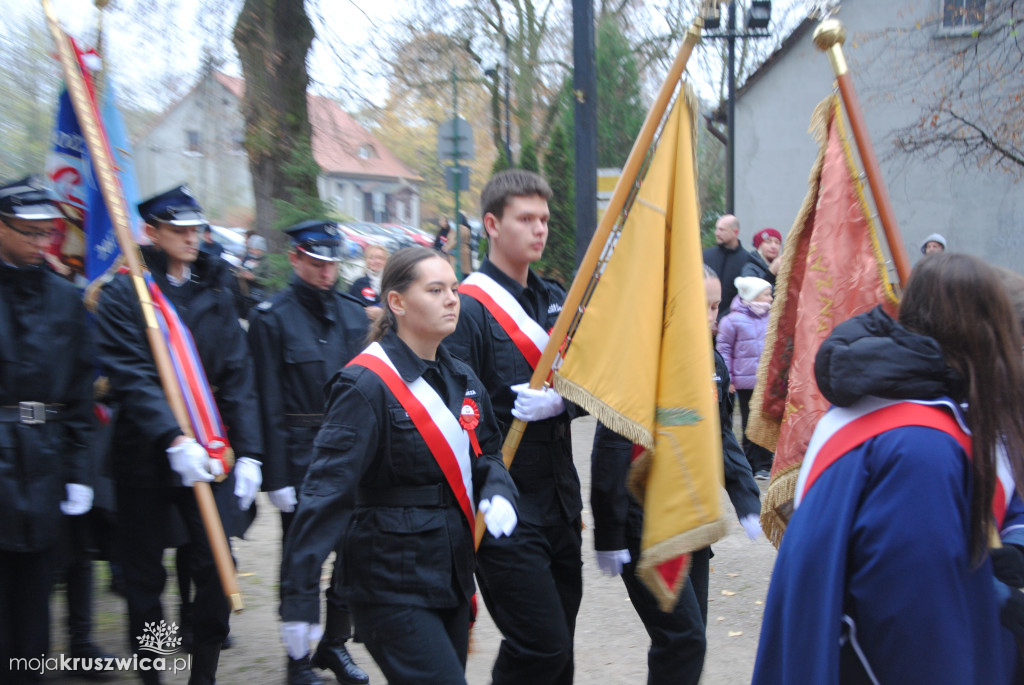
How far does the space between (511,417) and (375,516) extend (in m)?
0.81

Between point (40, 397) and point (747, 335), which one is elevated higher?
point (40, 397)

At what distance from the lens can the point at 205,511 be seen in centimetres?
370

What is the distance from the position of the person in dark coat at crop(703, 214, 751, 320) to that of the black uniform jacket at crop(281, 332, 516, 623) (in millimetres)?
6826

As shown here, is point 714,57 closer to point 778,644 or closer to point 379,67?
point 379,67

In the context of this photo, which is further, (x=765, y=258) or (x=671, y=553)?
(x=765, y=258)

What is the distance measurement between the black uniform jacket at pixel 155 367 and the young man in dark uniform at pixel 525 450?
1.29m

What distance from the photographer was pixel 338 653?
451cm

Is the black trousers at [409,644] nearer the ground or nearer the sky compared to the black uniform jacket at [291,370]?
nearer the ground

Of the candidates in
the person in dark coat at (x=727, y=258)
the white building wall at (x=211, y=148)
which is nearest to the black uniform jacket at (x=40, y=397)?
the white building wall at (x=211, y=148)

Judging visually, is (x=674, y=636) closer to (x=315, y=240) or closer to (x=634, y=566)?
(x=634, y=566)

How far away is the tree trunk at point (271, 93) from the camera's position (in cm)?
895

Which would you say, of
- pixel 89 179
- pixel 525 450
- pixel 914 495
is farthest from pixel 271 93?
pixel 914 495

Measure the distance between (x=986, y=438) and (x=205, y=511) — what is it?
2.81 m

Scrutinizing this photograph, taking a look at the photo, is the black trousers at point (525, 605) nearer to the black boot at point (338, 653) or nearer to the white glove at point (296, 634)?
the white glove at point (296, 634)
